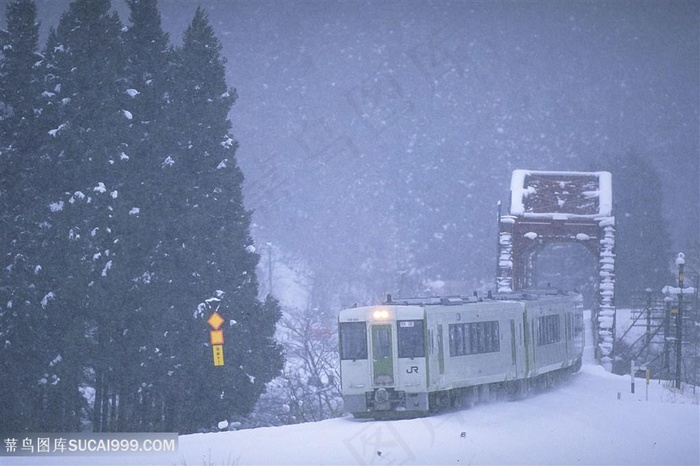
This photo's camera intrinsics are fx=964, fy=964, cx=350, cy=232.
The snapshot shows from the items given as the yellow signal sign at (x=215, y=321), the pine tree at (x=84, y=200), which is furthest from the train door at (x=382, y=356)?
the pine tree at (x=84, y=200)

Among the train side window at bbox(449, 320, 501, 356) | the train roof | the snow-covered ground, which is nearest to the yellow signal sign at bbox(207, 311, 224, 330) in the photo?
the train roof

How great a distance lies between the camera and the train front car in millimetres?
23812

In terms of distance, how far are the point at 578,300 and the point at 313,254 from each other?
86.4m

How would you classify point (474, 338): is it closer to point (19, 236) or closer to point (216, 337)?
point (216, 337)

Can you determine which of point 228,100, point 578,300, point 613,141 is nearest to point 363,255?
point 613,141

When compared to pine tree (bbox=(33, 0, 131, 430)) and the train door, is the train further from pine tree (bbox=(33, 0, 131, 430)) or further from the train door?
pine tree (bbox=(33, 0, 131, 430))

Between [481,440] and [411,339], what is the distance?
5813 millimetres

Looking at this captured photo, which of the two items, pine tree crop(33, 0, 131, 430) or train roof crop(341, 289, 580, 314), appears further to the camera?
pine tree crop(33, 0, 131, 430)

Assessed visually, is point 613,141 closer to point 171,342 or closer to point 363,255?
point 363,255

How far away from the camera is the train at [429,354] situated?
78.4ft

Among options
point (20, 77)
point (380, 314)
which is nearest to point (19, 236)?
point (20, 77)

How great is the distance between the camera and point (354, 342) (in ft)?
80.1

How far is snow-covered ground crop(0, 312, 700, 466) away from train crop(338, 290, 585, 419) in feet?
3.37

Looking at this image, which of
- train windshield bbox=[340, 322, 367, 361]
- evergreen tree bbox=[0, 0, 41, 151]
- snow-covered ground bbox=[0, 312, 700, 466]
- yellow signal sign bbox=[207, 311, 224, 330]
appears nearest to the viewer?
snow-covered ground bbox=[0, 312, 700, 466]
